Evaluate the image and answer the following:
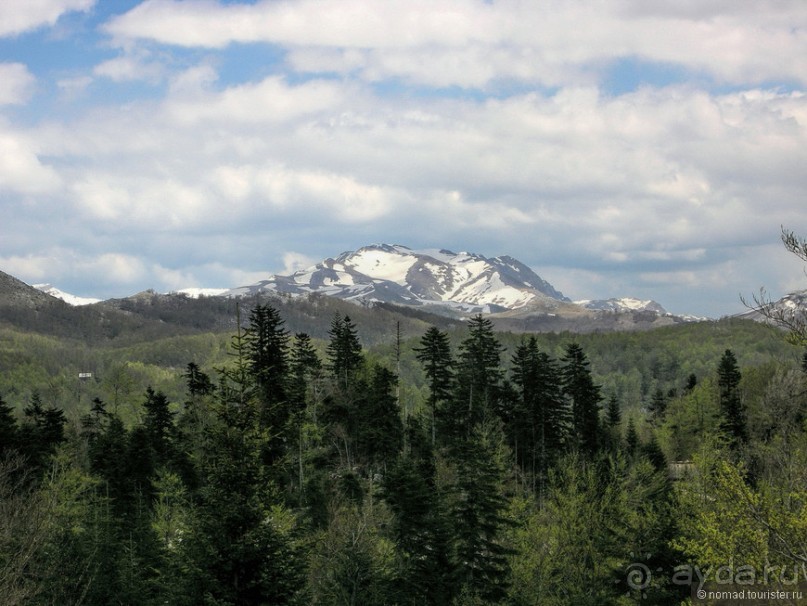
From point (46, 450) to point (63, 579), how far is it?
33437mm

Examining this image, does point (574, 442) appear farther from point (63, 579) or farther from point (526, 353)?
point (63, 579)

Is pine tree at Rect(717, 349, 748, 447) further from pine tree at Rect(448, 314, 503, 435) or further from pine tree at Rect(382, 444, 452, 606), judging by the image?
pine tree at Rect(382, 444, 452, 606)

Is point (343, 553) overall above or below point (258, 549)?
below

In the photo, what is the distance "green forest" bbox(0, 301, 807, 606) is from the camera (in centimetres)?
2566

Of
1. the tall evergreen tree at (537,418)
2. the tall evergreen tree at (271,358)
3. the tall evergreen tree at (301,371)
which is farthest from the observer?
the tall evergreen tree at (537,418)

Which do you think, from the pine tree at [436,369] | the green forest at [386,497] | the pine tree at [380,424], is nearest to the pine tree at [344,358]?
the green forest at [386,497]

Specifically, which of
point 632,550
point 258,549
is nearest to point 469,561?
point 632,550

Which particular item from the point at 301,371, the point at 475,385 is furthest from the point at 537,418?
the point at 301,371

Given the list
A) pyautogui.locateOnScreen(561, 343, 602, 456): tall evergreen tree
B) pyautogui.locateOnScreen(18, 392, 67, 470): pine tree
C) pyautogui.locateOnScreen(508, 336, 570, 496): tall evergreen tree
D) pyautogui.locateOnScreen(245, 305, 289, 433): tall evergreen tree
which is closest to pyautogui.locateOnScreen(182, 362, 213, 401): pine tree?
pyautogui.locateOnScreen(245, 305, 289, 433): tall evergreen tree

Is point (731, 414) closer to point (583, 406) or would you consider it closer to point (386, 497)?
point (583, 406)

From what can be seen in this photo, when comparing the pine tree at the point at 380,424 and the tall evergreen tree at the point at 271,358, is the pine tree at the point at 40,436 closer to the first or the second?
the tall evergreen tree at the point at 271,358

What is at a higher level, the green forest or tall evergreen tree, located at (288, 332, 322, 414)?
tall evergreen tree, located at (288, 332, 322, 414)

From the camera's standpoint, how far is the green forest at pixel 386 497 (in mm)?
25656

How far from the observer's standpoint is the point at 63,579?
129 ft
